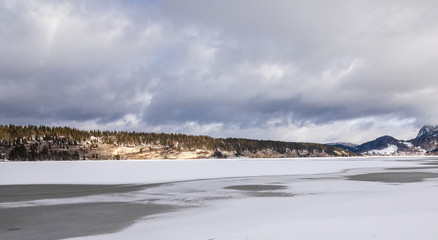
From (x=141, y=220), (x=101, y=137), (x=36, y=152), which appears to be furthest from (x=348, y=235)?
(x=101, y=137)

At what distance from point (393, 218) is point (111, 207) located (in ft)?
42.2

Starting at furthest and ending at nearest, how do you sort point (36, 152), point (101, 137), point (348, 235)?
point (101, 137) → point (36, 152) → point (348, 235)

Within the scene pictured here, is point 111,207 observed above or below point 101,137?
below

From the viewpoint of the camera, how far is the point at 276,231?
34.2ft

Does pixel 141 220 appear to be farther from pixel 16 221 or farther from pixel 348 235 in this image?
pixel 348 235

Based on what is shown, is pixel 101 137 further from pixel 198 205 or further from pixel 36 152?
Answer: pixel 198 205

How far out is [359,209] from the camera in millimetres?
14289

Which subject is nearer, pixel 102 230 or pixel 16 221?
pixel 102 230

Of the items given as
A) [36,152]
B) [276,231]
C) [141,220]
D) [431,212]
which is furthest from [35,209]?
[36,152]

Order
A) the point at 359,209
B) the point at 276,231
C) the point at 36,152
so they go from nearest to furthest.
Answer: the point at 276,231 → the point at 359,209 → the point at 36,152

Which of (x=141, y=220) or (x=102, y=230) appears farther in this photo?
(x=141, y=220)

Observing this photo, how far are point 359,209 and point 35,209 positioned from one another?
15.4m

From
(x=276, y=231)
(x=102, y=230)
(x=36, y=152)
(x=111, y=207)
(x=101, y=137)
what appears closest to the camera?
(x=276, y=231)

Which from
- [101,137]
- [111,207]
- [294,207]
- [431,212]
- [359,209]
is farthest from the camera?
[101,137]
